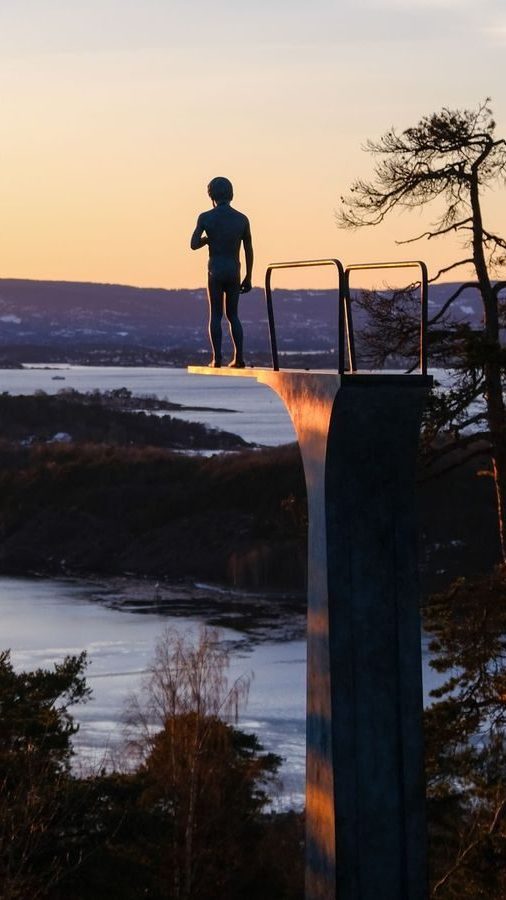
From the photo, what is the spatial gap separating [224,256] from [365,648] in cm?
354

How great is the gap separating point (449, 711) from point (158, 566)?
56.2 metres

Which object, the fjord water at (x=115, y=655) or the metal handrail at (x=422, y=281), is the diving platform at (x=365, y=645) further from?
the fjord water at (x=115, y=655)

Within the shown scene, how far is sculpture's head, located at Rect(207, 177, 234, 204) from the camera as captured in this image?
39.4ft

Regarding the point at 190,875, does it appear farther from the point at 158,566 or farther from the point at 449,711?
the point at 158,566

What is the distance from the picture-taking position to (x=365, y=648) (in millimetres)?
10211

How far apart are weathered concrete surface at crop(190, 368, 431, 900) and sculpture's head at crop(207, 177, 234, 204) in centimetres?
226

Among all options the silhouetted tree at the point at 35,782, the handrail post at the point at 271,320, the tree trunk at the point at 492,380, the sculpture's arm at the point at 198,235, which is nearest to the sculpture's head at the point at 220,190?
the sculpture's arm at the point at 198,235

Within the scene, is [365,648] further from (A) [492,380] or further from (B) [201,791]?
(B) [201,791]

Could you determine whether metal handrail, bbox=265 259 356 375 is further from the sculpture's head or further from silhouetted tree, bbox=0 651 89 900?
silhouetted tree, bbox=0 651 89 900

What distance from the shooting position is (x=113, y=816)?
2050cm

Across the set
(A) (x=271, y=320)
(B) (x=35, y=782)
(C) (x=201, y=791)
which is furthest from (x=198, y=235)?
(C) (x=201, y=791)

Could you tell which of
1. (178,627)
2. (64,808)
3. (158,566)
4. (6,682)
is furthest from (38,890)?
(158,566)

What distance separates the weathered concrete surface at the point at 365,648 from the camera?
10.1 meters

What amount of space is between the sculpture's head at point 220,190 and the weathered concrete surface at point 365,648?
226 cm
